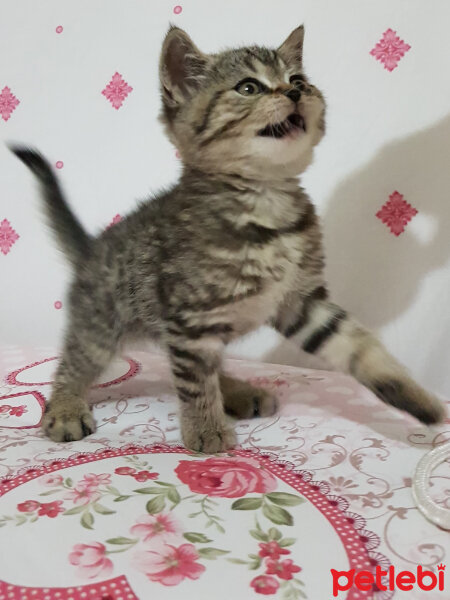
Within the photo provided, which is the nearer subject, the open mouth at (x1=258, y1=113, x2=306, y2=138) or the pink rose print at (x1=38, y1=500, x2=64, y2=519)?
the pink rose print at (x1=38, y1=500, x2=64, y2=519)

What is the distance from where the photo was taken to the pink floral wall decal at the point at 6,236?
1574 millimetres

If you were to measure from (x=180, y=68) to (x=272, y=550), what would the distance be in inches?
26.0

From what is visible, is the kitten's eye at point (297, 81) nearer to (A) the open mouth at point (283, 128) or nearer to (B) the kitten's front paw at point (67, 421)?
(A) the open mouth at point (283, 128)

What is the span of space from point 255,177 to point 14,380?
2.12 ft

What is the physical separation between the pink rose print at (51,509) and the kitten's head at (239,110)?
18.9 inches

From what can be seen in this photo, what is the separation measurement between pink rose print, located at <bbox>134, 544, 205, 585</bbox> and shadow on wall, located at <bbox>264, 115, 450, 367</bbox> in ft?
2.48

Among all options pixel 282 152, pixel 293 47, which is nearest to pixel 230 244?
pixel 282 152

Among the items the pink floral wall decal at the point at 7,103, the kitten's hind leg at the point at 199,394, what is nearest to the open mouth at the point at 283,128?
the kitten's hind leg at the point at 199,394

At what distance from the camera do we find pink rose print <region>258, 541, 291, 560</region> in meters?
0.57

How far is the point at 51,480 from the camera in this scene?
2.34 feet

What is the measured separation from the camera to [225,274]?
2.65ft

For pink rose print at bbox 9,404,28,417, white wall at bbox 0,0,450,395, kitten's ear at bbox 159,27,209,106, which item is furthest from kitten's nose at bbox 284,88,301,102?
pink rose print at bbox 9,404,28,417

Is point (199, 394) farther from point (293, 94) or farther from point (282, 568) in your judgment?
point (293, 94)

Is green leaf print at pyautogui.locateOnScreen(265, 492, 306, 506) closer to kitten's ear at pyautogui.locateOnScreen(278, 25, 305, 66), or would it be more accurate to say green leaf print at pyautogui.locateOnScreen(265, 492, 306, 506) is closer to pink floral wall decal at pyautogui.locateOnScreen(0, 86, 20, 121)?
kitten's ear at pyautogui.locateOnScreen(278, 25, 305, 66)
